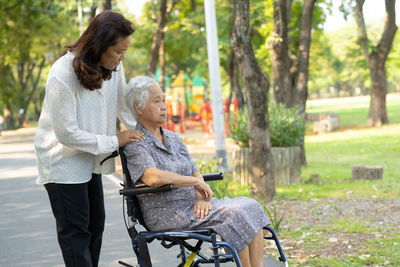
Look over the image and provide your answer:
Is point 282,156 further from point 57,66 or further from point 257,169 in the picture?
point 57,66

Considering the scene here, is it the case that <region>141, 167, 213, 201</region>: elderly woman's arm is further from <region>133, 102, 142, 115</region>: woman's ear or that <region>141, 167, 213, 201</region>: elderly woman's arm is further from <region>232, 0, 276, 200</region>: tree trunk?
<region>232, 0, 276, 200</region>: tree trunk

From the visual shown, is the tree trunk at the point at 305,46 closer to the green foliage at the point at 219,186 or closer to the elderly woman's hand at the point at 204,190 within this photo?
the green foliage at the point at 219,186

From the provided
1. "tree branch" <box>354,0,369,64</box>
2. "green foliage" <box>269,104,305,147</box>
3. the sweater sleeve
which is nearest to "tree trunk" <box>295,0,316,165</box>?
"green foliage" <box>269,104,305,147</box>

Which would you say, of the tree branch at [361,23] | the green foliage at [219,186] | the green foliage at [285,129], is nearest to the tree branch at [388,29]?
the tree branch at [361,23]

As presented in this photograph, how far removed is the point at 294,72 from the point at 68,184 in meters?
14.8

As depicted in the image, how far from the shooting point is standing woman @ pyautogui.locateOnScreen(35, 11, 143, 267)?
3508 mm

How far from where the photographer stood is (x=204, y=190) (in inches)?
153

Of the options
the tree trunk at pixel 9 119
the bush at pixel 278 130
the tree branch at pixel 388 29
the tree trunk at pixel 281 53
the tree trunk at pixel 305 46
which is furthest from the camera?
the tree trunk at pixel 9 119

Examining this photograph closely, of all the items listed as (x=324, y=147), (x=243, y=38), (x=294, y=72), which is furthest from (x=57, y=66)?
(x=324, y=147)

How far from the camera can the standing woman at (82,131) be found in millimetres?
3508

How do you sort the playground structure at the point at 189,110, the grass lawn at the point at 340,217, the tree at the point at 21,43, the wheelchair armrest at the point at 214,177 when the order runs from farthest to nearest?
the tree at the point at 21,43 → the playground structure at the point at 189,110 → the grass lawn at the point at 340,217 → the wheelchair armrest at the point at 214,177

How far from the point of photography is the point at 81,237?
12.4 ft

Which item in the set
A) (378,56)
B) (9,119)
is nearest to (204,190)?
(378,56)

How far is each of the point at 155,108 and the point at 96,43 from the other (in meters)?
0.68
